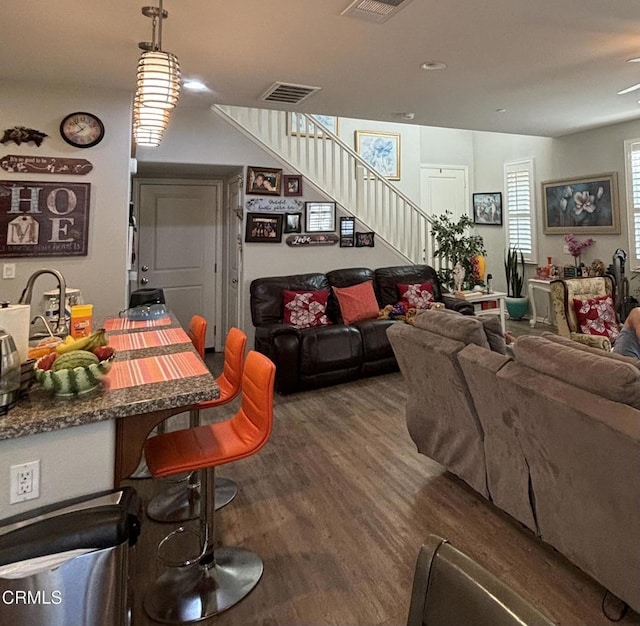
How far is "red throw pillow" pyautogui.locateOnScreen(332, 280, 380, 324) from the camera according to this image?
491 centimetres

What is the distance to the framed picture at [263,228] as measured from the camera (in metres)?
5.02

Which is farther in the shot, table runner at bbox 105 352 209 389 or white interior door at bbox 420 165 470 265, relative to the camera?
white interior door at bbox 420 165 470 265

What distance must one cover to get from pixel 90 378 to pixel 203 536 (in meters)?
0.91

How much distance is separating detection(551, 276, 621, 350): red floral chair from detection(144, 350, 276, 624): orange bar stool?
3312 millimetres

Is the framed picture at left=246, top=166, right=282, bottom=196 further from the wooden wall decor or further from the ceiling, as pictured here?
the wooden wall decor

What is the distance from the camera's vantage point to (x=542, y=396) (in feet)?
5.90

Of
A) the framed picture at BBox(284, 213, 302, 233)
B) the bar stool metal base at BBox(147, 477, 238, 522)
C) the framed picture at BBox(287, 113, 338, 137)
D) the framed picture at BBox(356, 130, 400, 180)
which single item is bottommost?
the bar stool metal base at BBox(147, 477, 238, 522)

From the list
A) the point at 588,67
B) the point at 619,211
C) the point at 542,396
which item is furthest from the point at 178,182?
the point at 619,211

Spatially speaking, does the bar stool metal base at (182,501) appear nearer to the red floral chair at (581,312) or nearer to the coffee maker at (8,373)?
the coffee maker at (8,373)

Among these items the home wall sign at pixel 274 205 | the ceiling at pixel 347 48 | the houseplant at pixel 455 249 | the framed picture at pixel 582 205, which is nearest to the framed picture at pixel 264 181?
the home wall sign at pixel 274 205

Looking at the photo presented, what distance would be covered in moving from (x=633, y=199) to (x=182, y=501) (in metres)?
6.20

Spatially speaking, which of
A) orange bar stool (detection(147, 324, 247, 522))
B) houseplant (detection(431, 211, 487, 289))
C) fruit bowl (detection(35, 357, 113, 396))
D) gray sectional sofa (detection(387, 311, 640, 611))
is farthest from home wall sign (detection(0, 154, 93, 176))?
houseplant (detection(431, 211, 487, 289))

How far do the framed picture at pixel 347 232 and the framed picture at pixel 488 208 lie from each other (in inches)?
137

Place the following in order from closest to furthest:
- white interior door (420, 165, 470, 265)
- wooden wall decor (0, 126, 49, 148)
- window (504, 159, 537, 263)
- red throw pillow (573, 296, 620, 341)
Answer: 1. wooden wall decor (0, 126, 49, 148)
2. red throw pillow (573, 296, 620, 341)
3. window (504, 159, 537, 263)
4. white interior door (420, 165, 470, 265)
